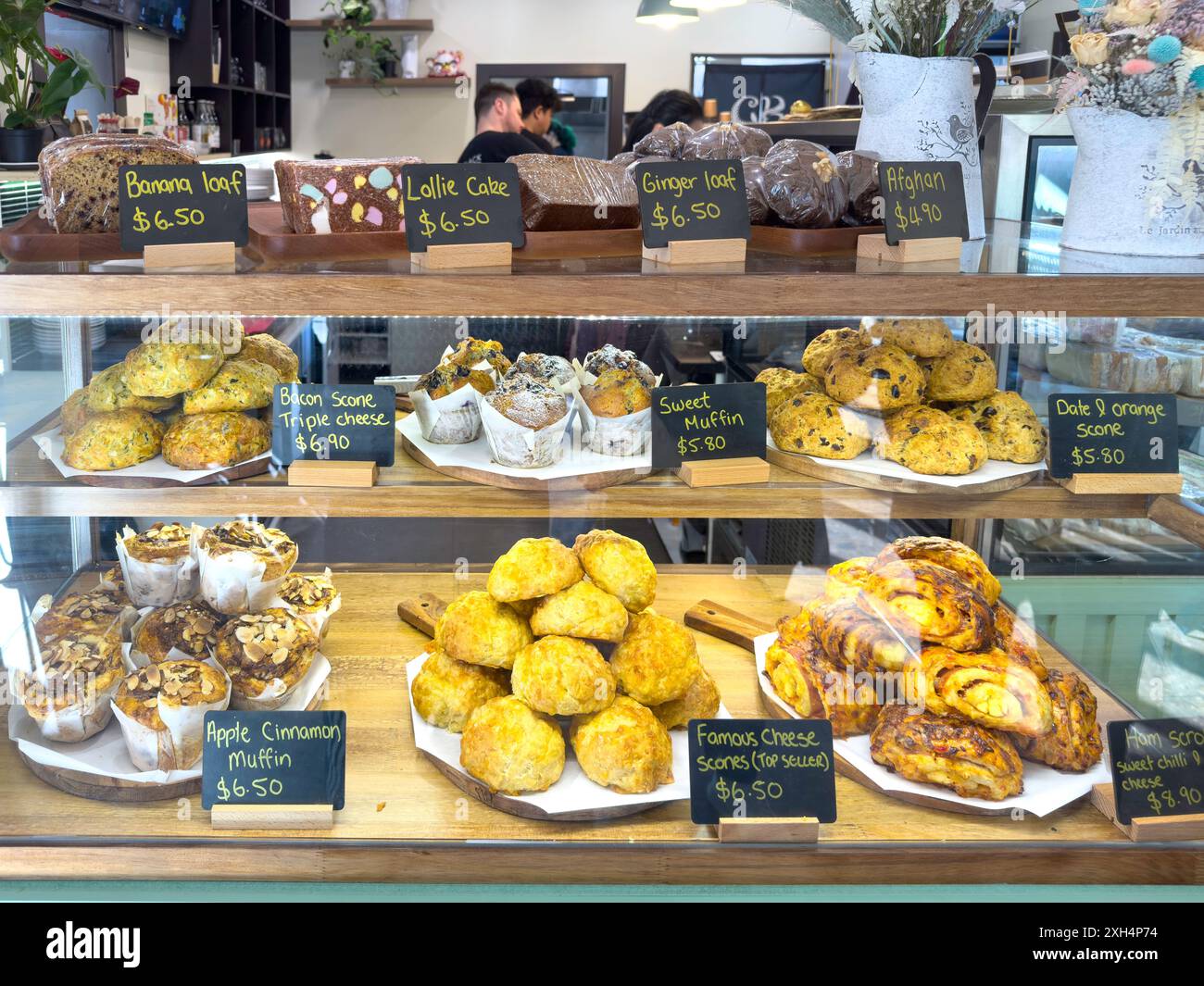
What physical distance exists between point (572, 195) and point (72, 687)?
92 cm

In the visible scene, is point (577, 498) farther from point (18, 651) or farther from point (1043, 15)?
point (1043, 15)

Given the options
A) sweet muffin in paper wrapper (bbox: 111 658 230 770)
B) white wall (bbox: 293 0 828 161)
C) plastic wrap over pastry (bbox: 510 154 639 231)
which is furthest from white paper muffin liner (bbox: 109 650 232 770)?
white wall (bbox: 293 0 828 161)

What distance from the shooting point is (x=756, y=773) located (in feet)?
4.18

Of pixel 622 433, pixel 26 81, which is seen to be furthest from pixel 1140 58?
pixel 26 81

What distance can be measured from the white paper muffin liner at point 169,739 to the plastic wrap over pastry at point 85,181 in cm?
60

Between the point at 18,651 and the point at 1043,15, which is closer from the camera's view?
the point at 18,651

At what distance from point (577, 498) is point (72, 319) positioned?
680 millimetres

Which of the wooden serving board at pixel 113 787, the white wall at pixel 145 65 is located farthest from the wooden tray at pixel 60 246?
the white wall at pixel 145 65

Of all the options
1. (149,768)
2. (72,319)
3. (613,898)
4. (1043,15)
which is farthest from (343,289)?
(1043,15)

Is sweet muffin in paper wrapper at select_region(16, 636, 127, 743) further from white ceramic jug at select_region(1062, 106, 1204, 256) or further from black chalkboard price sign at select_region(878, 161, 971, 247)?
white ceramic jug at select_region(1062, 106, 1204, 256)

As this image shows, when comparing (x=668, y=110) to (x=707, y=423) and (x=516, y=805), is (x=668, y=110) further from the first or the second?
(x=516, y=805)

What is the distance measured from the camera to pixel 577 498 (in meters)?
1.36

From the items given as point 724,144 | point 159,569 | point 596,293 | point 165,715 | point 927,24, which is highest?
point 927,24

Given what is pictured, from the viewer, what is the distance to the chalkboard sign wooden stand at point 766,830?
126 centimetres
